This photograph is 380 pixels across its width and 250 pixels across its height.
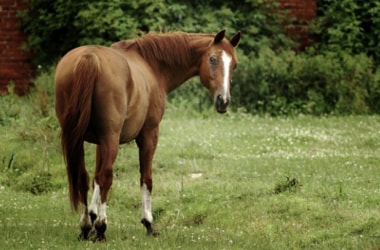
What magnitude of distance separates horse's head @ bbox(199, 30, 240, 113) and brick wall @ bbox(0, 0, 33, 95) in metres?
11.6

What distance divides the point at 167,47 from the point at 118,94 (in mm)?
1543

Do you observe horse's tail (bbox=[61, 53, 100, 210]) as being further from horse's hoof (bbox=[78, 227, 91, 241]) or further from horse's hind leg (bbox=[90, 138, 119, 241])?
horse's hoof (bbox=[78, 227, 91, 241])

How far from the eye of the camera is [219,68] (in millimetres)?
10070

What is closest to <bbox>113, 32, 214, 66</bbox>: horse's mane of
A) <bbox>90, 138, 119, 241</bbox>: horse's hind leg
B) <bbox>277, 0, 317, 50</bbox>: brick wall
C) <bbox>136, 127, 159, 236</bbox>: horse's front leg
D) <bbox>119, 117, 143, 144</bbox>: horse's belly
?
<bbox>136, 127, 159, 236</bbox>: horse's front leg

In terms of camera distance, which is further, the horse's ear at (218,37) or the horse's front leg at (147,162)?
the horse's ear at (218,37)

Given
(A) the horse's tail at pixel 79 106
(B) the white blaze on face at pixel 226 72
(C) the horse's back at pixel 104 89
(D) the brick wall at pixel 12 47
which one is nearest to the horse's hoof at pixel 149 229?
(C) the horse's back at pixel 104 89

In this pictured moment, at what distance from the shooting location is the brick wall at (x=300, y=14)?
73.6 feet

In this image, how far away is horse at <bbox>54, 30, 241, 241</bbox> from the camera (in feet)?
29.0

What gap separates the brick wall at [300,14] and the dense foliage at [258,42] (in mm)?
422

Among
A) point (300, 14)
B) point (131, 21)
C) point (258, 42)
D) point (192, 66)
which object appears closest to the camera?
point (192, 66)

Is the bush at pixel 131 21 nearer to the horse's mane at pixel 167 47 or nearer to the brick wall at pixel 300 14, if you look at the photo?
the brick wall at pixel 300 14

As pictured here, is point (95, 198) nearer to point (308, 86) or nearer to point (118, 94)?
point (118, 94)

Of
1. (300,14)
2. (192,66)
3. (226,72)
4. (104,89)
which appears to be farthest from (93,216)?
(300,14)

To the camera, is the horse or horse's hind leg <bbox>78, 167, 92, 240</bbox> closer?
the horse
